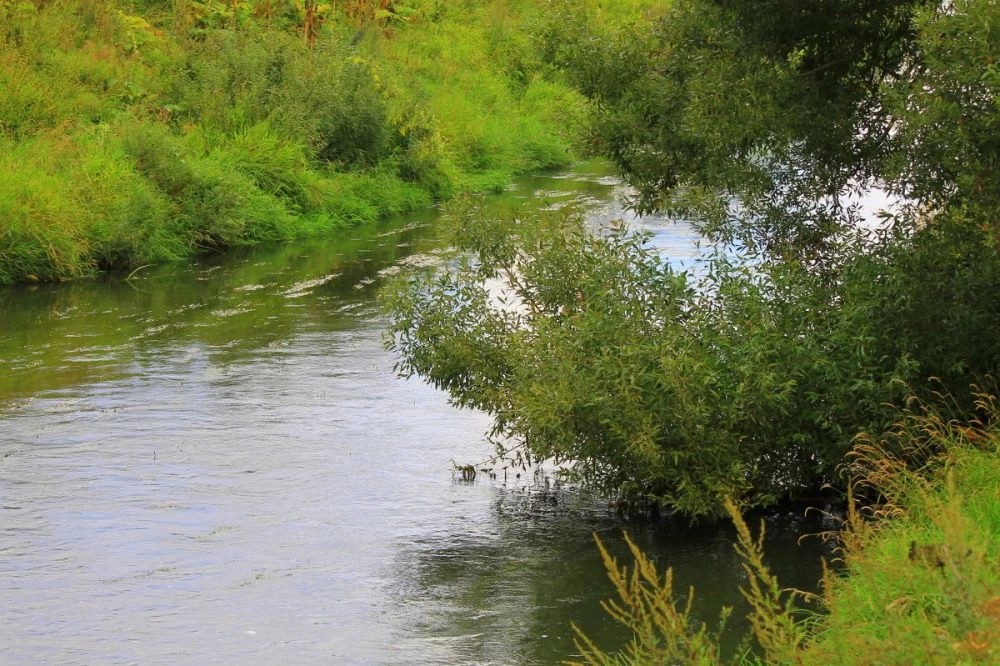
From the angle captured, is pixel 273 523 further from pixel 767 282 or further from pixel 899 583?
pixel 899 583

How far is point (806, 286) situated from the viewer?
930 centimetres

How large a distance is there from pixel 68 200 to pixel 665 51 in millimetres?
10904

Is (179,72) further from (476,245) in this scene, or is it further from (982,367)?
(982,367)

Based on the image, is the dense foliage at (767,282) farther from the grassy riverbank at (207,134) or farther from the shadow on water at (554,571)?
the grassy riverbank at (207,134)

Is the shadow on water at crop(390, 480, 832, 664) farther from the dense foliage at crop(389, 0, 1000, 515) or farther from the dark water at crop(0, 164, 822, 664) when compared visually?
the dense foliage at crop(389, 0, 1000, 515)

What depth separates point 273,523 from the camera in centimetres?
974

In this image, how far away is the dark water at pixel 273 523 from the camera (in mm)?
7824

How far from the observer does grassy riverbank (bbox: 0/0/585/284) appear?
19641 mm

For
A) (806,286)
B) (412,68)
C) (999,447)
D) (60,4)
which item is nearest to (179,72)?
(60,4)

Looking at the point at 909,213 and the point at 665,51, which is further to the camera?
the point at 665,51

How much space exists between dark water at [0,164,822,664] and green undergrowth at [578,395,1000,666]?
30.1 inches

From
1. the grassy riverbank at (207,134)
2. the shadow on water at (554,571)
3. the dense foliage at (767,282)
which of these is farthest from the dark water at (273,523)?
the grassy riverbank at (207,134)

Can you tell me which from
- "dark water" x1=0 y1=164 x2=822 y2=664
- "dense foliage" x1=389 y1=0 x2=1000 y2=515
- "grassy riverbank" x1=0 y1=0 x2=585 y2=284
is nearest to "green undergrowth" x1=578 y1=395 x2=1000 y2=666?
"dense foliage" x1=389 y1=0 x2=1000 y2=515

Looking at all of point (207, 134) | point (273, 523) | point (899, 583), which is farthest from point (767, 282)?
point (207, 134)
